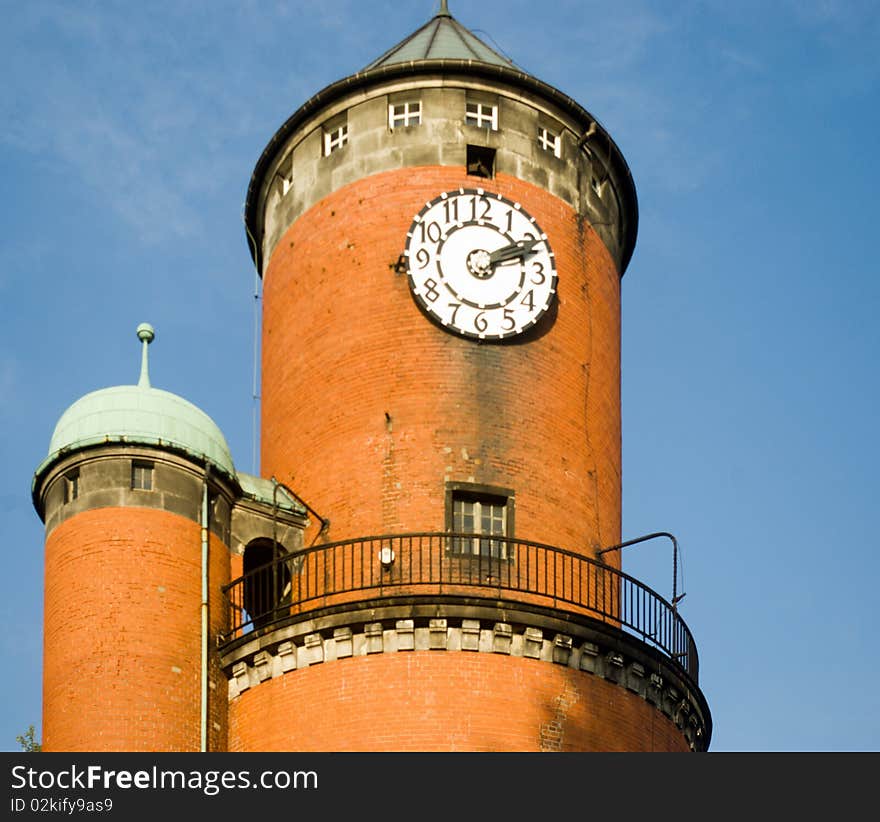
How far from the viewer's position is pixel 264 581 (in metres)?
46.4

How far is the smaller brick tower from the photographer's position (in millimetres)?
42156

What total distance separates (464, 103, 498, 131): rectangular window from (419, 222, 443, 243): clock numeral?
2280 mm

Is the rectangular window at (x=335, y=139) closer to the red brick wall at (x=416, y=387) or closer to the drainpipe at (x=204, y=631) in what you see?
the red brick wall at (x=416, y=387)

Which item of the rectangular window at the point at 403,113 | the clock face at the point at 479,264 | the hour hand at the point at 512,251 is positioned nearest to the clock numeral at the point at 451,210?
the clock face at the point at 479,264

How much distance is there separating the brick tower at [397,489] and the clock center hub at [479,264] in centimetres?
5

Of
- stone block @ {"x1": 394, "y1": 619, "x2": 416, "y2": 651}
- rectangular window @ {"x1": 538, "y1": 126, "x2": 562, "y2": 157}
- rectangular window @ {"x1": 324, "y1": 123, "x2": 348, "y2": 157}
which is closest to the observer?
stone block @ {"x1": 394, "y1": 619, "x2": 416, "y2": 651}

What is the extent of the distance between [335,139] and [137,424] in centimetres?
666

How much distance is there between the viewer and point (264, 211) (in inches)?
1944

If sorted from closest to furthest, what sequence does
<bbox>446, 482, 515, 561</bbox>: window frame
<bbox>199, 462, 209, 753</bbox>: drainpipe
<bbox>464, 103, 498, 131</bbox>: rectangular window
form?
<bbox>199, 462, 209, 753</bbox>: drainpipe → <bbox>446, 482, 515, 561</bbox>: window frame → <bbox>464, 103, 498, 131</bbox>: rectangular window

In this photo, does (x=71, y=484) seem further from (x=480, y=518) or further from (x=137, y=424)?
(x=480, y=518)

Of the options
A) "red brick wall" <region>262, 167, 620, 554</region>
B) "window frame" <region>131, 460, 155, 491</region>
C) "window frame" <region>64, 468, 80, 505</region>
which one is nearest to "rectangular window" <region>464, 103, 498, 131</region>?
"red brick wall" <region>262, 167, 620, 554</region>

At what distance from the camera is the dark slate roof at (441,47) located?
4819cm

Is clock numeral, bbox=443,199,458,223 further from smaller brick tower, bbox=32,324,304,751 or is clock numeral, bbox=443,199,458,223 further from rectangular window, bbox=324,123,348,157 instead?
smaller brick tower, bbox=32,324,304,751
